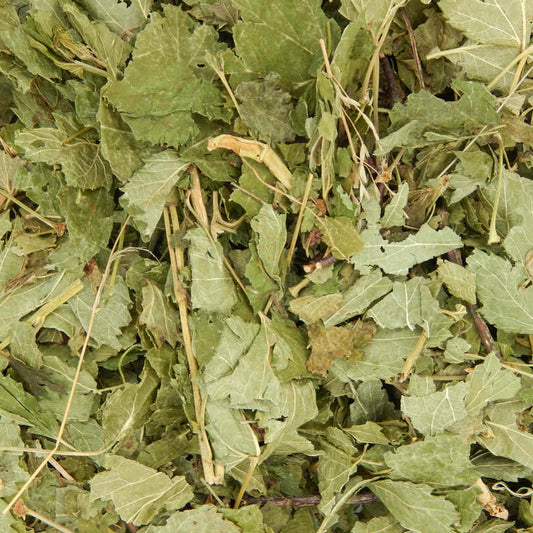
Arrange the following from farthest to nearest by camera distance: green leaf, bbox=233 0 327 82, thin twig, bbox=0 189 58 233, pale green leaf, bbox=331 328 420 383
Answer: thin twig, bbox=0 189 58 233 < pale green leaf, bbox=331 328 420 383 < green leaf, bbox=233 0 327 82

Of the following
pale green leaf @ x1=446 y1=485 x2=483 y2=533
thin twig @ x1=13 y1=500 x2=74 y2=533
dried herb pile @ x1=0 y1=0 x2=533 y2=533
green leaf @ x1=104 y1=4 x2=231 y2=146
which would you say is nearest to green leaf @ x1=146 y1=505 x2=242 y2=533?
dried herb pile @ x1=0 y1=0 x2=533 y2=533

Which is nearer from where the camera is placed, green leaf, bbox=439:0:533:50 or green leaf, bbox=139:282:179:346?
green leaf, bbox=439:0:533:50

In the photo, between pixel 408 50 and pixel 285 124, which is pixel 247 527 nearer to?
pixel 285 124

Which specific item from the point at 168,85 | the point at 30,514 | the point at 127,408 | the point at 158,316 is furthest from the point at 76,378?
the point at 168,85

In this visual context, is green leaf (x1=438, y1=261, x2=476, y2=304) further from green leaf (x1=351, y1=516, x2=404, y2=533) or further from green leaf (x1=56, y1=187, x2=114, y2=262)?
green leaf (x1=56, y1=187, x2=114, y2=262)

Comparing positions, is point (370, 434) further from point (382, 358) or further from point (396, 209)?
point (396, 209)

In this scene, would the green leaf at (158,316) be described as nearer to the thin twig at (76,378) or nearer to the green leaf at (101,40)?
the thin twig at (76,378)
